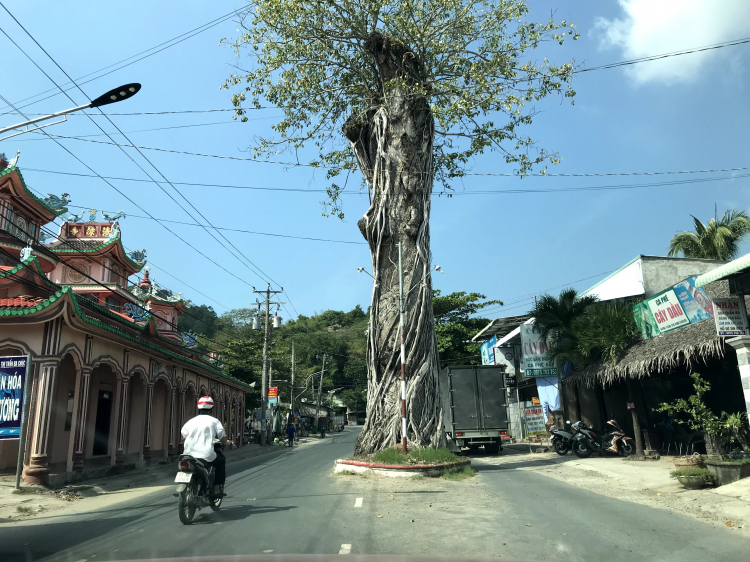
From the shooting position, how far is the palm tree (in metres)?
27.5

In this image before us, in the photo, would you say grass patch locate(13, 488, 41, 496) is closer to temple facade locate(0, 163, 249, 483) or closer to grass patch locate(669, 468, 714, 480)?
temple facade locate(0, 163, 249, 483)

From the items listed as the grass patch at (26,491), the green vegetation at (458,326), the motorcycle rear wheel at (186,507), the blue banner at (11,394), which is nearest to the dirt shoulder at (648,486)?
the motorcycle rear wheel at (186,507)

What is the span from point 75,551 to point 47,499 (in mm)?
6356

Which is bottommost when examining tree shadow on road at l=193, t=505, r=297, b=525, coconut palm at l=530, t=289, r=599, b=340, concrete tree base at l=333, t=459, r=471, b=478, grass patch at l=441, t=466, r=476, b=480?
grass patch at l=441, t=466, r=476, b=480

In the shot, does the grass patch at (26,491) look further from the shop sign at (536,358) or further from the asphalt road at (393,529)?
the shop sign at (536,358)

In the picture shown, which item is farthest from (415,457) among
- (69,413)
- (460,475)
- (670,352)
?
(69,413)

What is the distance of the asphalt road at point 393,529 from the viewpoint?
17.6 ft

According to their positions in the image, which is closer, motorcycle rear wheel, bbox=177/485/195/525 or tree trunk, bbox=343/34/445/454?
motorcycle rear wheel, bbox=177/485/195/525

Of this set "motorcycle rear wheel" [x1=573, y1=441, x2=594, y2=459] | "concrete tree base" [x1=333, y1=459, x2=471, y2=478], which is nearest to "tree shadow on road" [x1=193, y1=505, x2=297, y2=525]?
"concrete tree base" [x1=333, y1=459, x2=471, y2=478]

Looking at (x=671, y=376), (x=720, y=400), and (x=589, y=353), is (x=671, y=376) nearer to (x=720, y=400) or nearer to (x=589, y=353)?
(x=720, y=400)

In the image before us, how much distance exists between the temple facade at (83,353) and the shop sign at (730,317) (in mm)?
12714

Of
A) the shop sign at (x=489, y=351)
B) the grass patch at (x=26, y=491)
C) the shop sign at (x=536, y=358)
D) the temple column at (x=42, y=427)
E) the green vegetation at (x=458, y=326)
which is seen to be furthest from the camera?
the green vegetation at (x=458, y=326)

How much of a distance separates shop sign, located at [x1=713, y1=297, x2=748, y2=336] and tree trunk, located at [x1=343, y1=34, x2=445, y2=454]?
6.28m

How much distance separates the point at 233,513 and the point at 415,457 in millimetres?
5206
